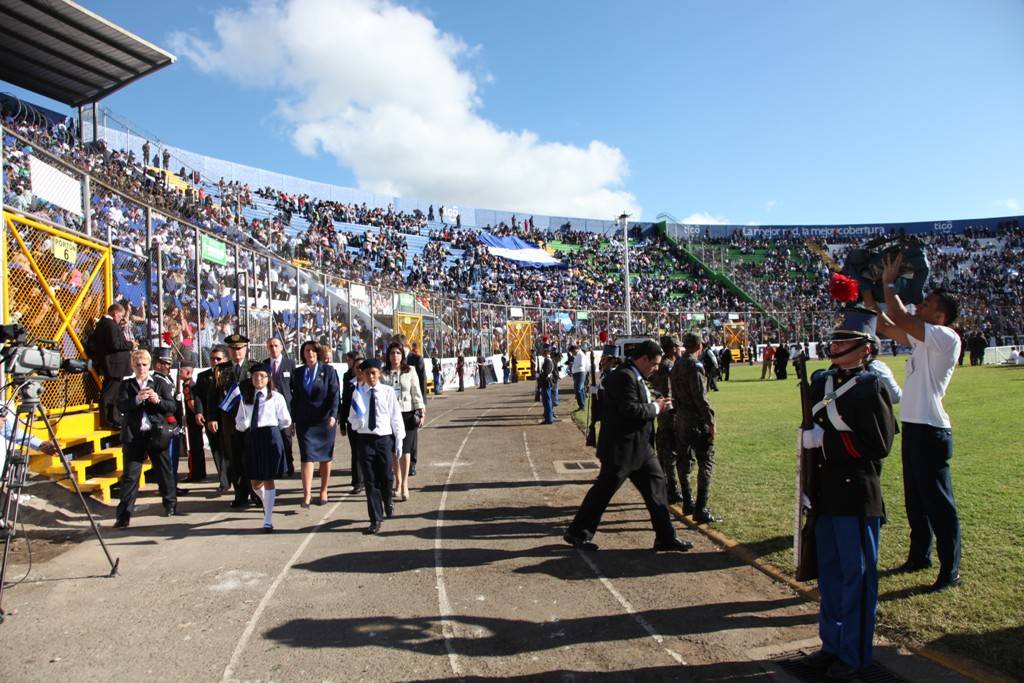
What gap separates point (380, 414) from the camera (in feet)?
22.7

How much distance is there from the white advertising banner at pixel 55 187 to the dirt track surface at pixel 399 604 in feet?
13.9

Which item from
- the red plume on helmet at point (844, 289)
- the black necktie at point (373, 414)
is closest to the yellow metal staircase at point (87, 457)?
the black necktie at point (373, 414)

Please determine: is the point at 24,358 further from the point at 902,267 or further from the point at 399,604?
the point at 902,267

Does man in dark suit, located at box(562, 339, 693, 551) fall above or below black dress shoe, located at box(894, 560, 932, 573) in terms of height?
above

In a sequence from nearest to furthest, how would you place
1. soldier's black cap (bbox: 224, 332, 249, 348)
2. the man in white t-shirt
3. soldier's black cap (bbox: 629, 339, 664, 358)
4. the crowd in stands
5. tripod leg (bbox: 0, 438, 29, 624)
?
the man in white t-shirt < tripod leg (bbox: 0, 438, 29, 624) < soldier's black cap (bbox: 629, 339, 664, 358) < soldier's black cap (bbox: 224, 332, 249, 348) < the crowd in stands

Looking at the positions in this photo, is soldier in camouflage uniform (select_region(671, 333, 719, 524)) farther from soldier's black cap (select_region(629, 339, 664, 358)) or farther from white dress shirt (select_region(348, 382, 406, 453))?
white dress shirt (select_region(348, 382, 406, 453))

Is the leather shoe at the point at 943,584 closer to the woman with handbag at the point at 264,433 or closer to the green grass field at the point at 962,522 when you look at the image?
the green grass field at the point at 962,522

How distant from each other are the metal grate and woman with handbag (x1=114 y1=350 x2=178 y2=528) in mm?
6538

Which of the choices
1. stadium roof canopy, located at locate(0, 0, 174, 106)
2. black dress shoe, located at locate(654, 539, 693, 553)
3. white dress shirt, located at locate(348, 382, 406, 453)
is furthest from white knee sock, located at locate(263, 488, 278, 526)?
stadium roof canopy, located at locate(0, 0, 174, 106)

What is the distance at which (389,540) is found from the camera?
630 cm

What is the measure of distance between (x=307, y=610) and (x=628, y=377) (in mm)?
3115

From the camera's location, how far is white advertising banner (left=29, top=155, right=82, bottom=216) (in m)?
8.11

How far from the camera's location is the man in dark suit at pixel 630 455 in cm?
570

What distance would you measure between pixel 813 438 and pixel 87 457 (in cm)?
862
